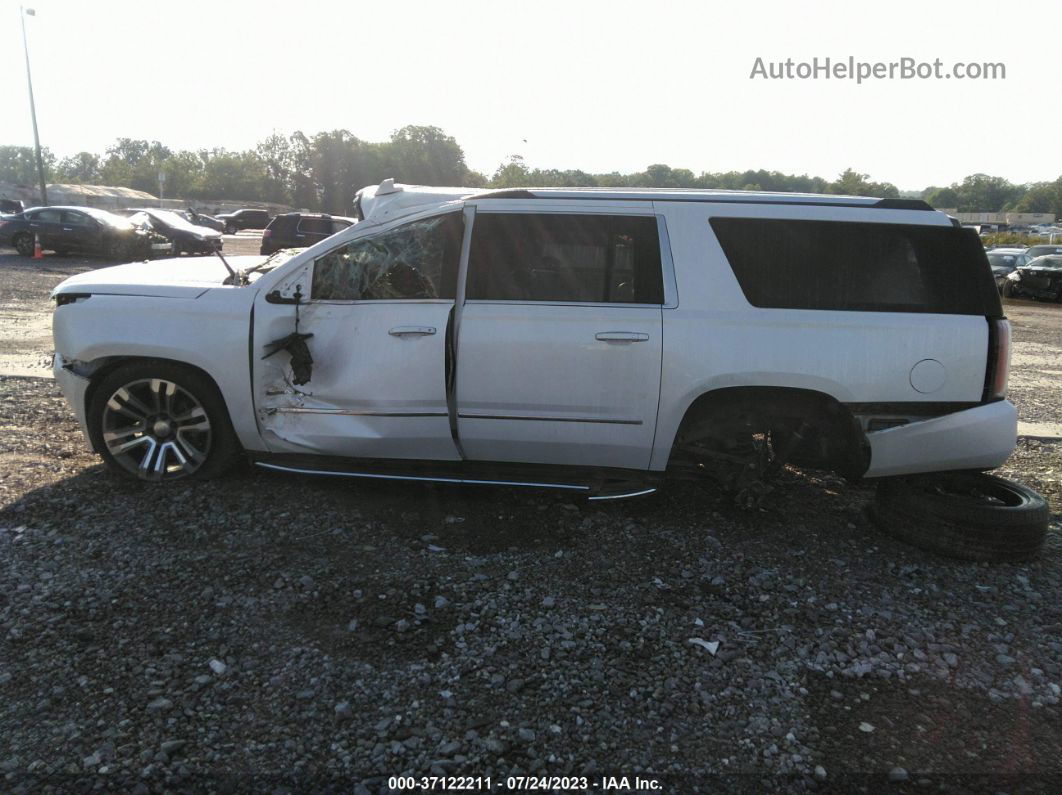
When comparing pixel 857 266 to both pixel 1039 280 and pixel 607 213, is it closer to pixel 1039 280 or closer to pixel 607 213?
pixel 607 213

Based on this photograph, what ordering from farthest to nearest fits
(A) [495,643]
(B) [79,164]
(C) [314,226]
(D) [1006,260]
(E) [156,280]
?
(B) [79,164] → (D) [1006,260] → (C) [314,226] → (E) [156,280] → (A) [495,643]

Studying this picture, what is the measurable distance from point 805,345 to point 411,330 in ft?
6.94

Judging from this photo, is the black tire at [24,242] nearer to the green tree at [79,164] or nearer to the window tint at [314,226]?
the window tint at [314,226]

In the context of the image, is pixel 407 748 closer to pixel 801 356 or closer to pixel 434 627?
pixel 434 627

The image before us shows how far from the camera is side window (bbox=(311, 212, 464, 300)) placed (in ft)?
14.8

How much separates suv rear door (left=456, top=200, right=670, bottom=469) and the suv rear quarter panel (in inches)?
5.4

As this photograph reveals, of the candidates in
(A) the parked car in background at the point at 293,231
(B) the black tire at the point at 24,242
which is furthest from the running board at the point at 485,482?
(B) the black tire at the point at 24,242

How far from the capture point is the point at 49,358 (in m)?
8.55

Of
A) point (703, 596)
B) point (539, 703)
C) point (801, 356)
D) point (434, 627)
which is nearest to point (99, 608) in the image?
point (434, 627)

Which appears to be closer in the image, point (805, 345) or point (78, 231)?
point (805, 345)

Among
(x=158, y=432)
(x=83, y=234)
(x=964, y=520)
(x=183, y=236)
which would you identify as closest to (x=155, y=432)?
(x=158, y=432)

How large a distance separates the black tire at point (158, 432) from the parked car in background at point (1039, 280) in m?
24.9

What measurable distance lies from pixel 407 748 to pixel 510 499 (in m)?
2.28

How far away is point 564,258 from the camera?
448 centimetres
